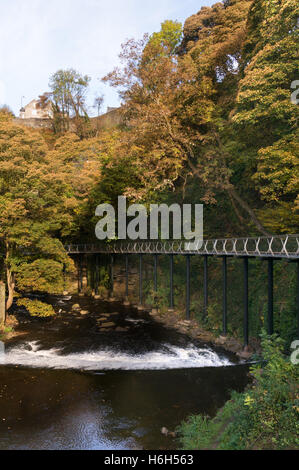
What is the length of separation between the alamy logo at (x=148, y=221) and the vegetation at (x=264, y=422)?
18.0 m

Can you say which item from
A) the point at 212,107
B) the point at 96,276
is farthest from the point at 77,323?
the point at 212,107

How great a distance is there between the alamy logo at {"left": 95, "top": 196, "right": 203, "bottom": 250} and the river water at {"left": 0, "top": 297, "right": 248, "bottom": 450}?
9.11m

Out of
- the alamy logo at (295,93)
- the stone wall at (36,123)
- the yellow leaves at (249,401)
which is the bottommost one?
the yellow leaves at (249,401)

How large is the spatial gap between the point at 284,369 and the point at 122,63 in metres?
24.0

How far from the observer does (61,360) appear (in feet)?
51.8

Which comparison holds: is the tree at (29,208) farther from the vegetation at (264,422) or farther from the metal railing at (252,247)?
the vegetation at (264,422)

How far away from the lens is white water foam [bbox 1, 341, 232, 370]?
49.0 feet

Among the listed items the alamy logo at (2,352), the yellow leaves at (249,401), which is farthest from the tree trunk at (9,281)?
the yellow leaves at (249,401)

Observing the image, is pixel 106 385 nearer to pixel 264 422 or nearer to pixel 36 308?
pixel 264 422

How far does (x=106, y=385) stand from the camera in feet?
42.6

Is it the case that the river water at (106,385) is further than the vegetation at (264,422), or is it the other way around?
the river water at (106,385)

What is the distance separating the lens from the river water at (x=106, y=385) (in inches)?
379

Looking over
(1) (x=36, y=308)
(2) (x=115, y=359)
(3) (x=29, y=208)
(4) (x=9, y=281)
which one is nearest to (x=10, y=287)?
(4) (x=9, y=281)

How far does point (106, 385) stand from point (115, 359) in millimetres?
2900
